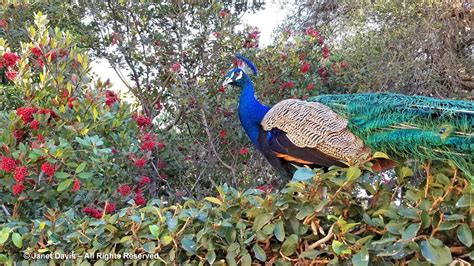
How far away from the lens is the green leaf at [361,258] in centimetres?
132

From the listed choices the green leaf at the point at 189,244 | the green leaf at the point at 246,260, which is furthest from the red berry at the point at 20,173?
the green leaf at the point at 246,260

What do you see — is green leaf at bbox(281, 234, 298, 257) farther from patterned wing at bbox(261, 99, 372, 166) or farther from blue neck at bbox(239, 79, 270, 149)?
blue neck at bbox(239, 79, 270, 149)

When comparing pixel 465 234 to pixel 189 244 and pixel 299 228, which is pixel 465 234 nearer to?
pixel 299 228

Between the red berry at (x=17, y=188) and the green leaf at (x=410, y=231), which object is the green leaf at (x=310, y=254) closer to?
the green leaf at (x=410, y=231)

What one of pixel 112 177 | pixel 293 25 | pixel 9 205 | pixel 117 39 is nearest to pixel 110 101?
pixel 112 177

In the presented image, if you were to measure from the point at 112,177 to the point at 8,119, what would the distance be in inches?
23.2

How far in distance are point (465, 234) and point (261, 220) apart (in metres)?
0.55

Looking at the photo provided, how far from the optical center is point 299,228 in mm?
1498

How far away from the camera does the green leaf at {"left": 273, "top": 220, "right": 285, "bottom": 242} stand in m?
1.45

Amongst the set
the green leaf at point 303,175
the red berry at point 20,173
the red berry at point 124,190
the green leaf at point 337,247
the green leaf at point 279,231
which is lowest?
the red berry at point 124,190

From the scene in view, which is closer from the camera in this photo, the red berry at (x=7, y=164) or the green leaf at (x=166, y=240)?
the green leaf at (x=166, y=240)

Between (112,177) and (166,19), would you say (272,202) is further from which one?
(166,19)

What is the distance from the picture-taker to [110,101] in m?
2.48

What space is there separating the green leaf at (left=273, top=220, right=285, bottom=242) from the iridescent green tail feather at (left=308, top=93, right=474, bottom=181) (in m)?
0.55
